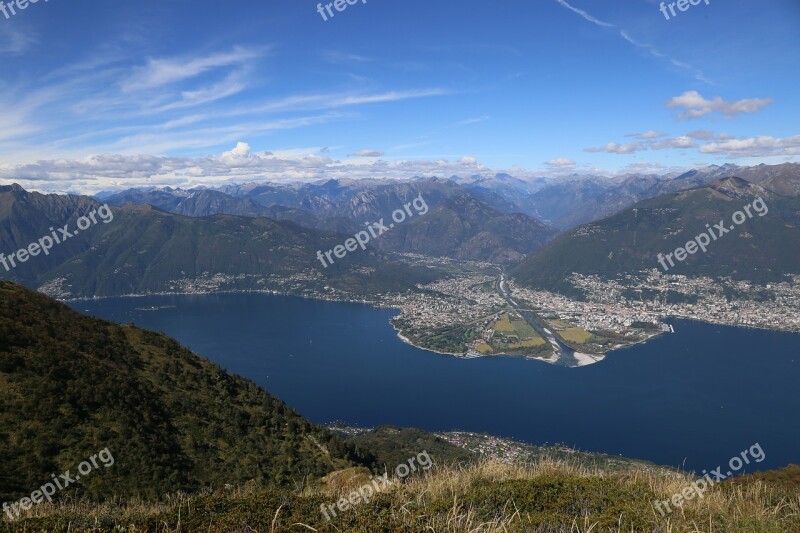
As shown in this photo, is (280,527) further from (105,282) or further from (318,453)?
(105,282)

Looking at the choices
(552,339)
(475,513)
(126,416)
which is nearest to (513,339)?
(552,339)

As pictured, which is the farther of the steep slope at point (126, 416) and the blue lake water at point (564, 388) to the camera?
the blue lake water at point (564, 388)

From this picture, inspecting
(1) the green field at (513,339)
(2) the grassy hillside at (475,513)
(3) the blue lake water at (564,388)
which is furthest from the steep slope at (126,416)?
(1) the green field at (513,339)

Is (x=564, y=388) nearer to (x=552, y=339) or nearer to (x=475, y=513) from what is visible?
(x=552, y=339)

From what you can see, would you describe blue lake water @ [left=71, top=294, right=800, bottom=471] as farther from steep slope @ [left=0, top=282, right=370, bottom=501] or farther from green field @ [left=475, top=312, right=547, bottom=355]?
steep slope @ [left=0, top=282, right=370, bottom=501]

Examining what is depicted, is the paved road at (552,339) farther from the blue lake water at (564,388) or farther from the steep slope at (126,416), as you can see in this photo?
the steep slope at (126,416)

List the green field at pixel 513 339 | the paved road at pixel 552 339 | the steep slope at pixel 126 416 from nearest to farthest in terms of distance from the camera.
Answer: the steep slope at pixel 126 416
the paved road at pixel 552 339
the green field at pixel 513 339
